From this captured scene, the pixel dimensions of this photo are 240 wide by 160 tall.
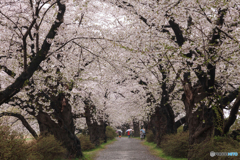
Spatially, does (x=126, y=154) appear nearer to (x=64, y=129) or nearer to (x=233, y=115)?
(x=64, y=129)

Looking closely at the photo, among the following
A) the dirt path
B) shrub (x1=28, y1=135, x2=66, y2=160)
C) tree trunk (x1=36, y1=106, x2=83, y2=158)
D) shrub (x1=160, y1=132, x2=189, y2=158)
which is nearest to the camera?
shrub (x1=28, y1=135, x2=66, y2=160)

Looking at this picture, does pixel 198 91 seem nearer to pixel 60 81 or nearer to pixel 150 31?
pixel 150 31

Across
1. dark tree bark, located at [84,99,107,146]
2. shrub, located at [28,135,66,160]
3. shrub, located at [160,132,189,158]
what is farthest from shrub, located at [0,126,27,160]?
dark tree bark, located at [84,99,107,146]

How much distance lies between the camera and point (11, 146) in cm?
612

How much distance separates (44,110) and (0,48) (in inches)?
149

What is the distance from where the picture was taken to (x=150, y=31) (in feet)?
30.9

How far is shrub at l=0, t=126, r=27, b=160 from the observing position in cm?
571

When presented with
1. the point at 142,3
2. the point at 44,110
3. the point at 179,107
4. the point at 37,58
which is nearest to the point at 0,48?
the point at 44,110

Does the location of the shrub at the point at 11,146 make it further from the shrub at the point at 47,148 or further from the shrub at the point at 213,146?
the shrub at the point at 213,146

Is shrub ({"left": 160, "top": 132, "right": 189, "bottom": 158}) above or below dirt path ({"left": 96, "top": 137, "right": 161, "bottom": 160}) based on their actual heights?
above

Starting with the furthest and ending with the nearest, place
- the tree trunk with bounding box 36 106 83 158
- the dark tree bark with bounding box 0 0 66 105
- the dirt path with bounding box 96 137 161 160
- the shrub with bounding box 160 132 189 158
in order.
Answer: the dirt path with bounding box 96 137 161 160 → the shrub with bounding box 160 132 189 158 → the tree trunk with bounding box 36 106 83 158 → the dark tree bark with bounding box 0 0 66 105

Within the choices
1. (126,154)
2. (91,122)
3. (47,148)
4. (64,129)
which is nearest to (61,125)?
(64,129)

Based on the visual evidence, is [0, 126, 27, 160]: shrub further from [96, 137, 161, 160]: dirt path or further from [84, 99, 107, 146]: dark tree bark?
[84, 99, 107, 146]: dark tree bark

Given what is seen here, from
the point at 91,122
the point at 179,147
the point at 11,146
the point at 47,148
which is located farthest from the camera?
the point at 91,122
